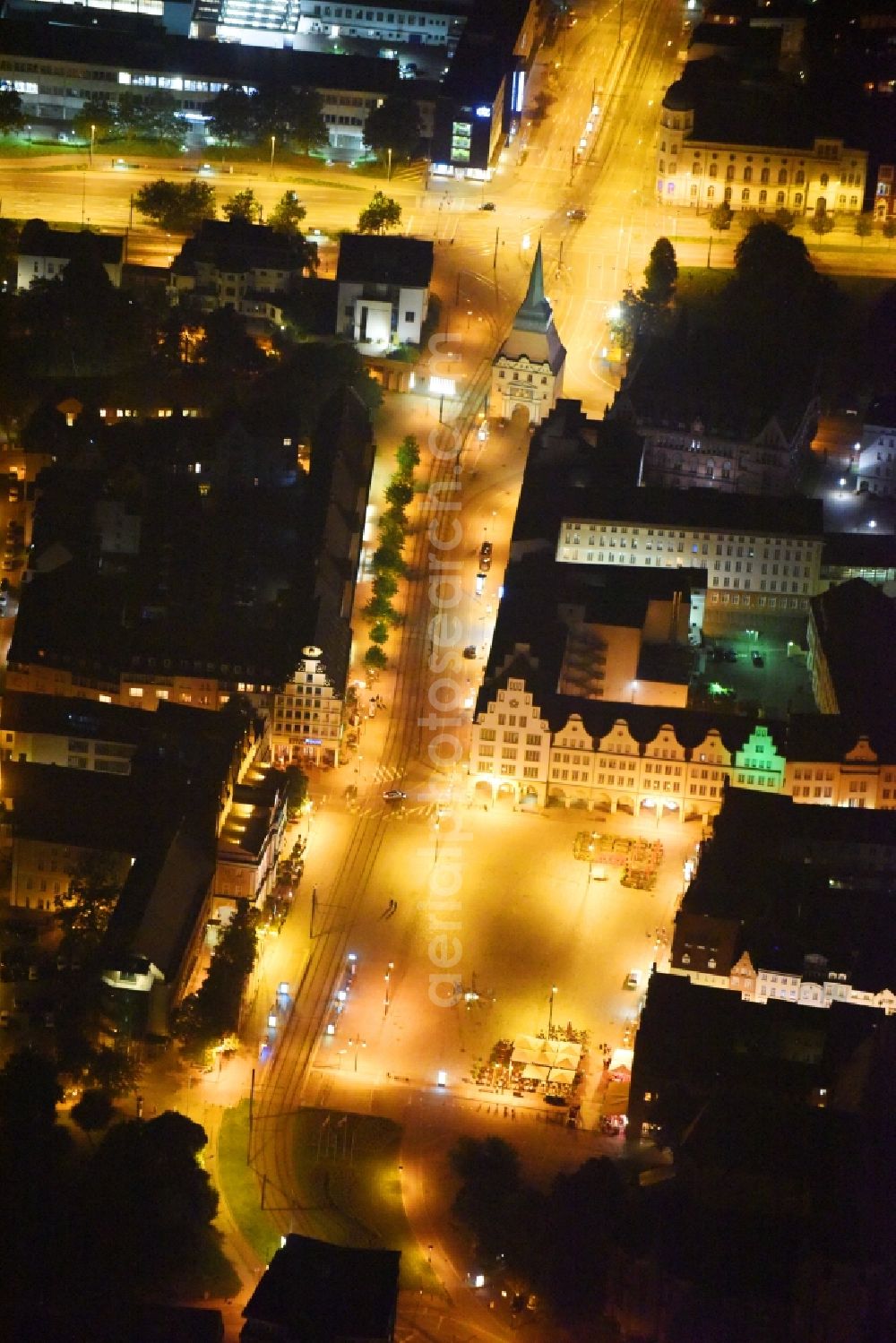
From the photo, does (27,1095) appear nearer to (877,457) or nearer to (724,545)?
(724,545)

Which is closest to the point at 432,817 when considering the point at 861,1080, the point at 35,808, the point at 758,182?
the point at 35,808

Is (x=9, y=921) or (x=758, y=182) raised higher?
(x=758, y=182)

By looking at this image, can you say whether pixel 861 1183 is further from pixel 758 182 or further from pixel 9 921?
pixel 758 182

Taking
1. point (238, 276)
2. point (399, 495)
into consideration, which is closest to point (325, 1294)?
point (399, 495)

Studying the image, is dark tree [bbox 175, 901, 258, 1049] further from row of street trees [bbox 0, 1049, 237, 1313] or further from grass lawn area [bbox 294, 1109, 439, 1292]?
row of street trees [bbox 0, 1049, 237, 1313]

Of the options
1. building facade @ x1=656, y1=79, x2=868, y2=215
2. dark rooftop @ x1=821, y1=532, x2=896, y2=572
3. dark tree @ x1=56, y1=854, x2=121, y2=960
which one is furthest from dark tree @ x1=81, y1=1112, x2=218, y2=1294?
building facade @ x1=656, y1=79, x2=868, y2=215

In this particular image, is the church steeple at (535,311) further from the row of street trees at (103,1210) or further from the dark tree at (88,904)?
the row of street trees at (103,1210)
